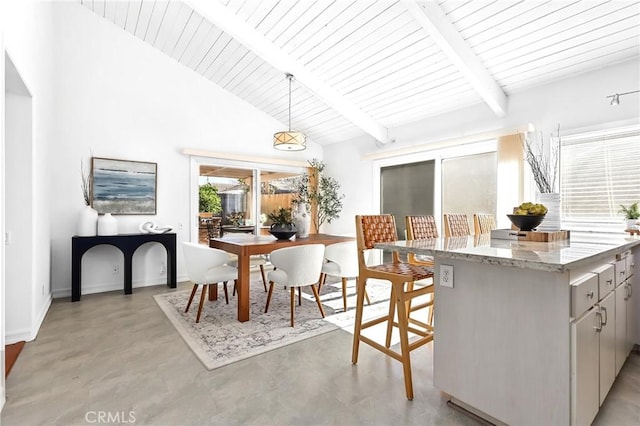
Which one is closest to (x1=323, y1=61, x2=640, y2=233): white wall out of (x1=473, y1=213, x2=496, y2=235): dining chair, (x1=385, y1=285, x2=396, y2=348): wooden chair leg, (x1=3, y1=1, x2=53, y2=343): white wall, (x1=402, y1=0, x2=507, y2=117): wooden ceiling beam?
(x1=402, y1=0, x2=507, y2=117): wooden ceiling beam

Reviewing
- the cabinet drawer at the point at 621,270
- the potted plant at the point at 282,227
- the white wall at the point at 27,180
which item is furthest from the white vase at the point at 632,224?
the white wall at the point at 27,180

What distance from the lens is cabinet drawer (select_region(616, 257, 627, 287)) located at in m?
1.91

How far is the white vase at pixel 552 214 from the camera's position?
7.39ft

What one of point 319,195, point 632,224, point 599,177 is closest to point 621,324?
point 632,224

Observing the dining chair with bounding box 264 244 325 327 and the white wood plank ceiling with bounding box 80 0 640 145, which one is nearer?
the white wood plank ceiling with bounding box 80 0 640 145

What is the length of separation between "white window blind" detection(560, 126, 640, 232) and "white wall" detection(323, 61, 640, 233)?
5.9 inches

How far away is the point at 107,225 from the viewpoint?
412 cm

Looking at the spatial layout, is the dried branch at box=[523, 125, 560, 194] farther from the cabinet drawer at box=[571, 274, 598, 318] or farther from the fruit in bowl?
the cabinet drawer at box=[571, 274, 598, 318]

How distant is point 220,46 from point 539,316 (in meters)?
4.68

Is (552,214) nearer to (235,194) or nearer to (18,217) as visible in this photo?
(18,217)

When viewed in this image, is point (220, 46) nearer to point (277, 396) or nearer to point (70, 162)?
point (70, 162)

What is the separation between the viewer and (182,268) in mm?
5004

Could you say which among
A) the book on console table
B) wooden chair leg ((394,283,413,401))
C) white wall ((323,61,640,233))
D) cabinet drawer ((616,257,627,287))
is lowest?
wooden chair leg ((394,283,413,401))

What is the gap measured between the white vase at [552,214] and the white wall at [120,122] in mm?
4539
